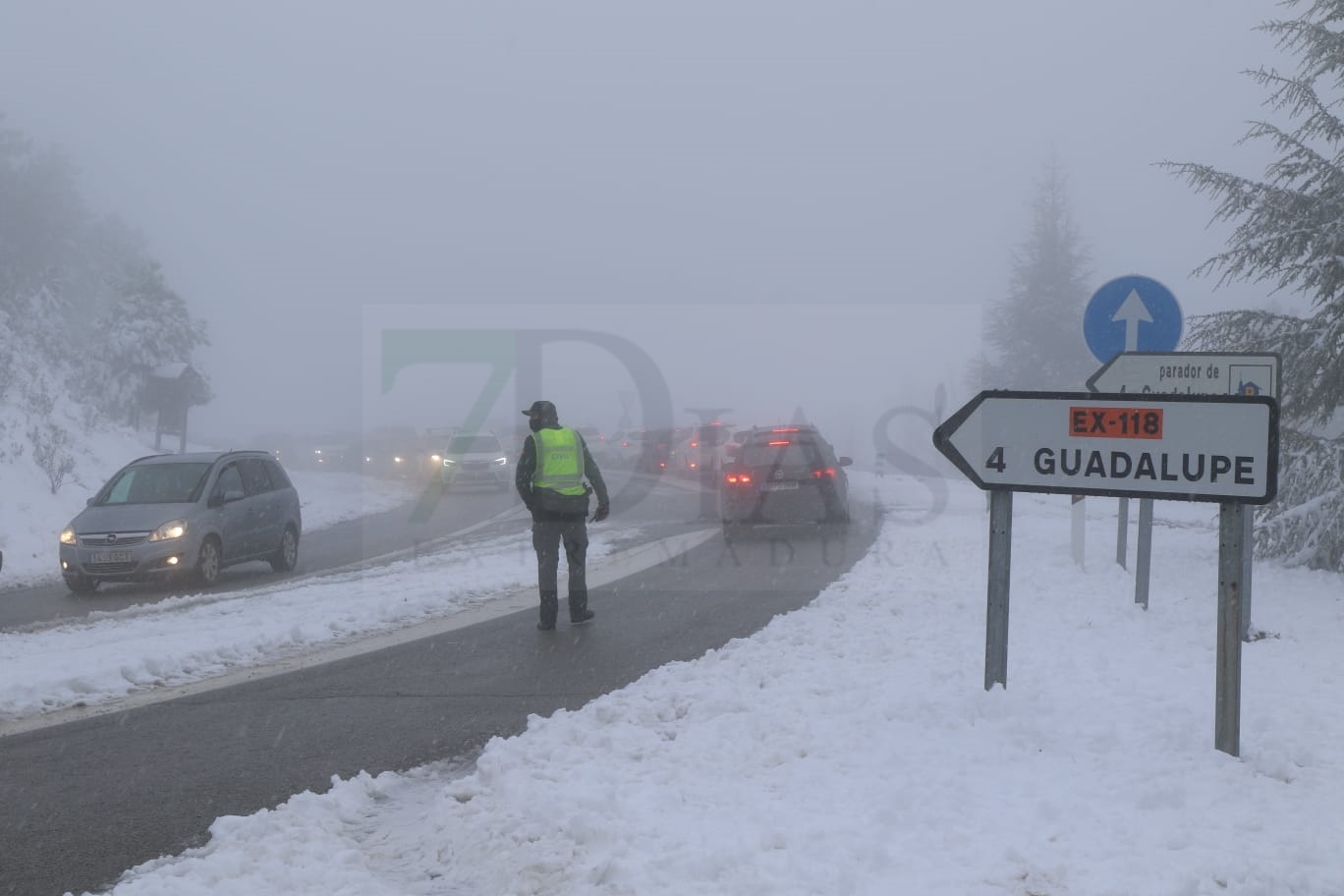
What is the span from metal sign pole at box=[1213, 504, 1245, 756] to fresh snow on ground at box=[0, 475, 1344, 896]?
0.13 m

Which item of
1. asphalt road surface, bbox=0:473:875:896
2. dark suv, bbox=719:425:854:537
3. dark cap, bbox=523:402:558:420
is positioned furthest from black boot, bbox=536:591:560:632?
dark suv, bbox=719:425:854:537

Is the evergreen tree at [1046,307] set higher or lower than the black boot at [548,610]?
higher

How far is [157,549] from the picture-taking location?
1397 centimetres

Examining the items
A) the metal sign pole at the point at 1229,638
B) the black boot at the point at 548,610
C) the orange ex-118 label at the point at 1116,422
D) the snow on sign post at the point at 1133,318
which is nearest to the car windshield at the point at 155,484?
the black boot at the point at 548,610

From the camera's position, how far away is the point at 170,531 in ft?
46.4

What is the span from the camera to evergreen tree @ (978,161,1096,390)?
5112 cm

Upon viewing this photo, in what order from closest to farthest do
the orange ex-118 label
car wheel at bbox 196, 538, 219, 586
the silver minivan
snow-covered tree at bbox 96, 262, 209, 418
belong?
1. the orange ex-118 label
2. the silver minivan
3. car wheel at bbox 196, 538, 219, 586
4. snow-covered tree at bbox 96, 262, 209, 418

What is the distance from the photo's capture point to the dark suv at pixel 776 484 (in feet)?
61.5

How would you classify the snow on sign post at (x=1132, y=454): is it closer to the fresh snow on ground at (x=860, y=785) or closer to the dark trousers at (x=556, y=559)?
the fresh snow on ground at (x=860, y=785)

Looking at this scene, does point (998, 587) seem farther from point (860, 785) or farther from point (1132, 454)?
point (860, 785)

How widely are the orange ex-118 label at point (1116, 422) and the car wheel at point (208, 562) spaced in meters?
11.7

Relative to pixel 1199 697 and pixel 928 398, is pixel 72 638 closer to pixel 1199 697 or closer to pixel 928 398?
pixel 1199 697

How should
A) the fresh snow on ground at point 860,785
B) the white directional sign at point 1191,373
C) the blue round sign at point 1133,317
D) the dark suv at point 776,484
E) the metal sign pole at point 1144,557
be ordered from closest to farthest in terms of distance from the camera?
the fresh snow on ground at point 860,785 → the white directional sign at point 1191,373 → the metal sign pole at point 1144,557 → the blue round sign at point 1133,317 → the dark suv at point 776,484

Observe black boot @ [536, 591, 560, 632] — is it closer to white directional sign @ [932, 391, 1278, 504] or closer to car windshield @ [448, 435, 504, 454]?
white directional sign @ [932, 391, 1278, 504]
